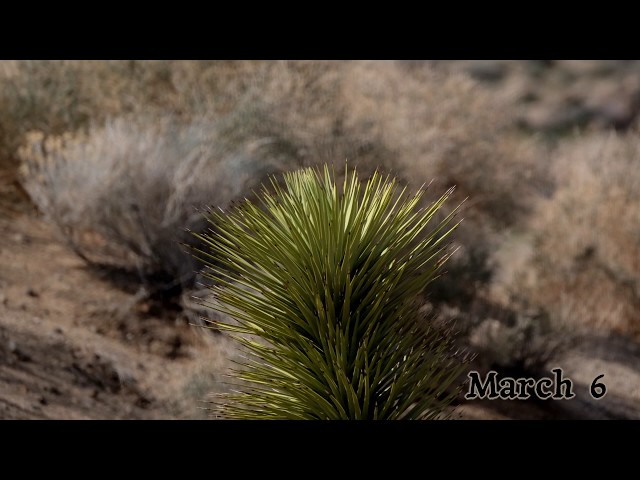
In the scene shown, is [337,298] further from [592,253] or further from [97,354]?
[592,253]

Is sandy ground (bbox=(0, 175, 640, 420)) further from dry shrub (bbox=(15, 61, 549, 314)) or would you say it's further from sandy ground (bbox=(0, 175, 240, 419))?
dry shrub (bbox=(15, 61, 549, 314))

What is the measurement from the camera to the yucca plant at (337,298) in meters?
2.48

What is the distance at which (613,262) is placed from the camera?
21.4 ft

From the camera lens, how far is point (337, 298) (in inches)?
100

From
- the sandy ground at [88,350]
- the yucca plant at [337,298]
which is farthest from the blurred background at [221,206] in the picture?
the yucca plant at [337,298]

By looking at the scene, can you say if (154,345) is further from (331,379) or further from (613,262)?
(613,262)

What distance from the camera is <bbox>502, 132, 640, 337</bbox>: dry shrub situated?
253 inches

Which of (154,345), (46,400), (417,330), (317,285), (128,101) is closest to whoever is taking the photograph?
(317,285)

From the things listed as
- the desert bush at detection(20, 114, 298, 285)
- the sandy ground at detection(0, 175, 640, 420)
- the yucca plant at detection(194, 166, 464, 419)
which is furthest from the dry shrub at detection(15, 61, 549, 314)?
the yucca plant at detection(194, 166, 464, 419)

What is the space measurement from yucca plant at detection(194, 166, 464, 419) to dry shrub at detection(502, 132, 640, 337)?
3.63m

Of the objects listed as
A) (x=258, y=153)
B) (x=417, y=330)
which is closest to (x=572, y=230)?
(x=258, y=153)

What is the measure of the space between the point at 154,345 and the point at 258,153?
144 centimetres

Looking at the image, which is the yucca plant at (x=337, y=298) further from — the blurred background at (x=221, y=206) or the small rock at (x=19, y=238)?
the small rock at (x=19, y=238)

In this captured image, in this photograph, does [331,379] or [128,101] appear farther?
[128,101]
